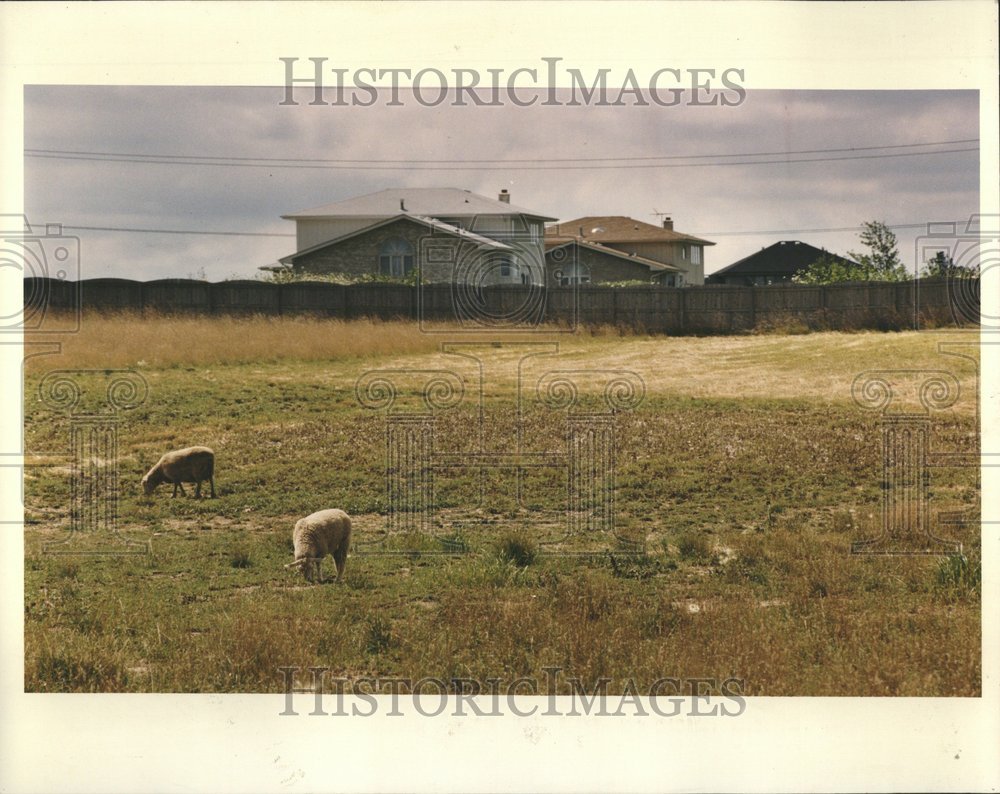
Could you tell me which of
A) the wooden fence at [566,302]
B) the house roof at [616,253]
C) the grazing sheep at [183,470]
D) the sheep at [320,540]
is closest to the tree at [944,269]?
the wooden fence at [566,302]

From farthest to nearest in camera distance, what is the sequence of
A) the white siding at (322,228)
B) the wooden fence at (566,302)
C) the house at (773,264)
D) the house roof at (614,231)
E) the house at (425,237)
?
the house at (773,264) < the house roof at (614,231) < the white siding at (322,228) < the house at (425,237) < the wooden fence at (566,302)

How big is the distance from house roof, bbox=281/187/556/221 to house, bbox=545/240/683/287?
1.86 m

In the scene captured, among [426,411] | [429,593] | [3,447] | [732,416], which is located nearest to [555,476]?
[426,411]

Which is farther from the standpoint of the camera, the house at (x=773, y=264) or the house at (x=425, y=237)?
the house at (x=773, y=264)

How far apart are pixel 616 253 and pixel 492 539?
8270 mm

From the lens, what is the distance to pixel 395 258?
13570 millimetres

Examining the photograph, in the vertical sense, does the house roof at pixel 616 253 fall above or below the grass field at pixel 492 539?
above

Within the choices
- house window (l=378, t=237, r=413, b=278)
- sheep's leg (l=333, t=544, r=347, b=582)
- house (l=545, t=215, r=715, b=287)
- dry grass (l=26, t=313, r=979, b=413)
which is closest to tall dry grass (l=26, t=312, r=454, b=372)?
dry grass (l=26, t=313, r=979, b=413)

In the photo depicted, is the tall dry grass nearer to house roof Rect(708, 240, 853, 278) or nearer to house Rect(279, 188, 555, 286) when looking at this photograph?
house Rect(279, 188, 555, 286)

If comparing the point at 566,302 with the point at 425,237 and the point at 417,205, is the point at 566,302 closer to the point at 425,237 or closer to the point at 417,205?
the point at 425,237

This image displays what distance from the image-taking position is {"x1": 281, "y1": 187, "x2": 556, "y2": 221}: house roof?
1119 centimetres

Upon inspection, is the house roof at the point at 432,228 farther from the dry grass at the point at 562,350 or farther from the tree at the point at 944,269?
the tree at the point at 944,269

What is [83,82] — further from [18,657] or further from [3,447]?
[18,657]

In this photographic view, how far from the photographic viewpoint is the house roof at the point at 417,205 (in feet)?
36.7
